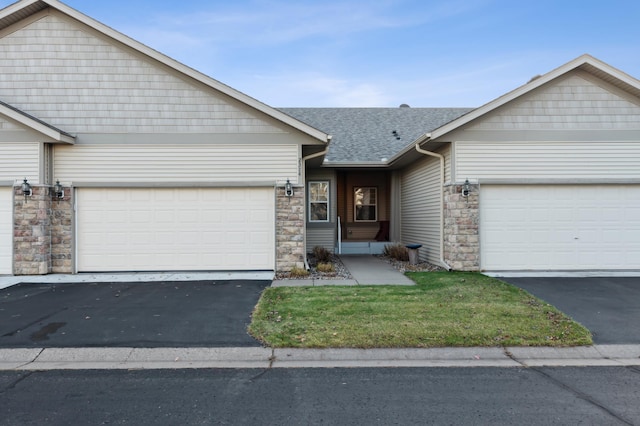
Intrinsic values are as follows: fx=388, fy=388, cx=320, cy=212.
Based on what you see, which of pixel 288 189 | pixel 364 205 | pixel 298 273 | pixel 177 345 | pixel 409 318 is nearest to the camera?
pixel 177 345

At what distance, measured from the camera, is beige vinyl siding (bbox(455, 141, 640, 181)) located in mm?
10562

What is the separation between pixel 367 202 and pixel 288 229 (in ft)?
24.6

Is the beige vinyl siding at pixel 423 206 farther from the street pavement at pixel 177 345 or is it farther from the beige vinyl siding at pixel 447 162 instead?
the street pavement at pixel 177 345

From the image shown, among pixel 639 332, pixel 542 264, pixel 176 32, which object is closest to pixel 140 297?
pixel 639 332

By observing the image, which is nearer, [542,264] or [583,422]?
[583,422]

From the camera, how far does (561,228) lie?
34.7 ft

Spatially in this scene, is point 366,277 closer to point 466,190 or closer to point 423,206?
point 466,190

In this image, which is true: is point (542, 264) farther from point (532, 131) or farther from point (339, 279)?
point (339, 279)

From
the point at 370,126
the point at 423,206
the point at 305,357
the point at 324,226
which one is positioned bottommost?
the point at 305,357

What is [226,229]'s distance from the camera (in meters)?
10.5

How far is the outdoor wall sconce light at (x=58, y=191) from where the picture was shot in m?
10.2

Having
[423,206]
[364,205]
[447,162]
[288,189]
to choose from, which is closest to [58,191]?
[288,189]

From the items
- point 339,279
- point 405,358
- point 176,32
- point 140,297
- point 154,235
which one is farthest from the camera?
point 176,32

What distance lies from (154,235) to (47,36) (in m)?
6.08
